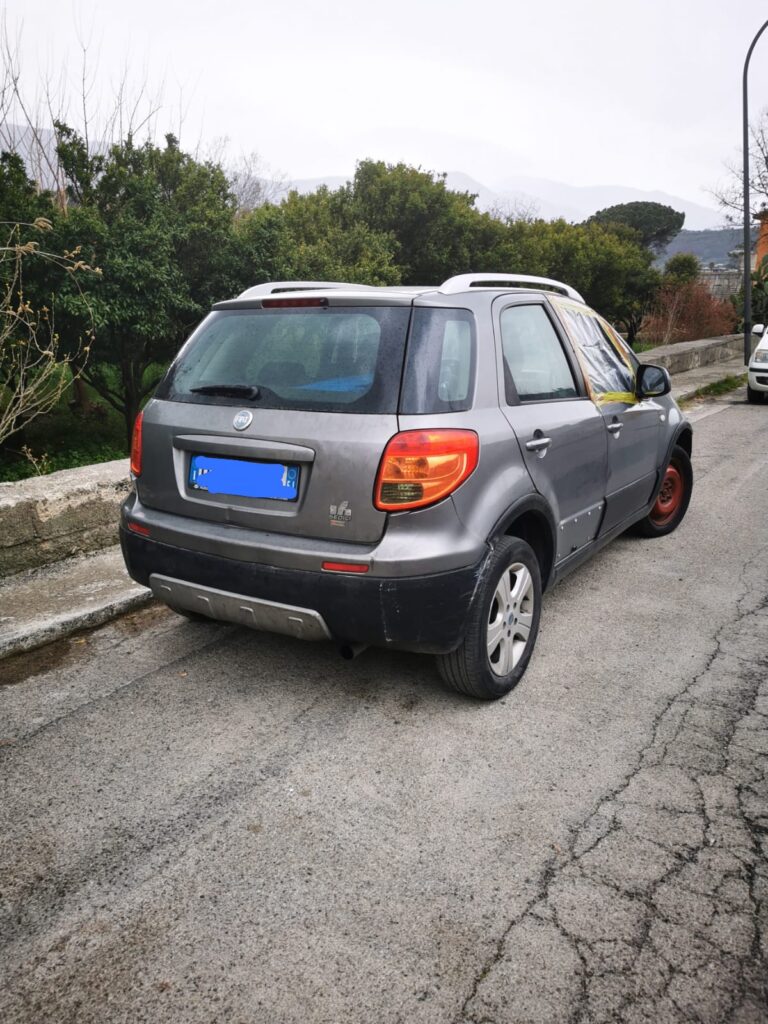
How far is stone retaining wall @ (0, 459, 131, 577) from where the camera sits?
4328 mm

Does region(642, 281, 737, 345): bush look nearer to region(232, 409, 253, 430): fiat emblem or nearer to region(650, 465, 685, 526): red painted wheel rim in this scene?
region(650, 465, 685, 526): red painted wheel rim


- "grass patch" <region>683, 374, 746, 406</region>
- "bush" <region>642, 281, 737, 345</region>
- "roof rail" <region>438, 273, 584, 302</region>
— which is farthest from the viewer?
"bush" <region>642, 281, 737, 345</region>

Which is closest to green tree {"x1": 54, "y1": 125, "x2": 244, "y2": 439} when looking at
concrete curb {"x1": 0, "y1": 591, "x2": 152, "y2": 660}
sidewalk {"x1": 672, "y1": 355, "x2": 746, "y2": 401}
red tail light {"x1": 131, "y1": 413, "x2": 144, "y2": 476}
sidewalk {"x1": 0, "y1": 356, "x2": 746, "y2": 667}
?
sidewalk {"x1": 0, "y1": 356, "x2": 746, "y2": 667}

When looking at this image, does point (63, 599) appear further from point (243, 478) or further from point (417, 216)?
point (417, 216)

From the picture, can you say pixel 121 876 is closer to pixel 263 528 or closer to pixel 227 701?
pixel 227 701

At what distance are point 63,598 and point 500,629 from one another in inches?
94.1

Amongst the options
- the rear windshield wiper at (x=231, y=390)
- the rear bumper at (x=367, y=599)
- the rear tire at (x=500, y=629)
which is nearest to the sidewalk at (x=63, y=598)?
the rear bumper at (x=367, y=599)

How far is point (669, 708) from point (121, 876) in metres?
2.14

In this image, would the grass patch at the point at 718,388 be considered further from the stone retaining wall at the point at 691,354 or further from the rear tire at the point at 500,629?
the rear tire at the point at 500,629

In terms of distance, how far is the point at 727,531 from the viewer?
5535 millimetres

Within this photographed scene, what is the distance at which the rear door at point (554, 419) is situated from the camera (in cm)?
326

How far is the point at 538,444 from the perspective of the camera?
10.7ft

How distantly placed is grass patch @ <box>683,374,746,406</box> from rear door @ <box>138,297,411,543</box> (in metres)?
10.5

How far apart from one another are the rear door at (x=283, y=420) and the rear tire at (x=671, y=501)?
3.13m
